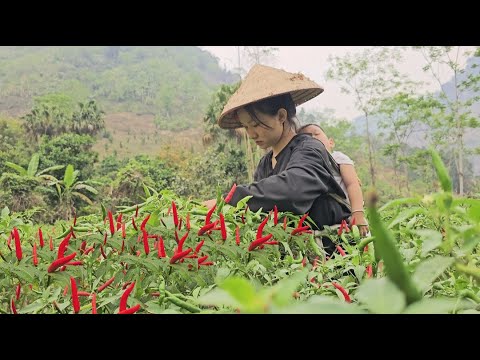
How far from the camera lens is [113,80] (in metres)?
42.4

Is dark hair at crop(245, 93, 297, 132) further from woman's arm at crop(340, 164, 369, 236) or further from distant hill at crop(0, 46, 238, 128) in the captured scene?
distant hill at crop(0, 46, 238, 128)

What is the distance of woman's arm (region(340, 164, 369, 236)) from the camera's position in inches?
58.8

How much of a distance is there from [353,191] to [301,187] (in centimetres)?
51

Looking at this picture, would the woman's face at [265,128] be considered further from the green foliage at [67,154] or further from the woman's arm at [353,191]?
the green foliage at [67,154]

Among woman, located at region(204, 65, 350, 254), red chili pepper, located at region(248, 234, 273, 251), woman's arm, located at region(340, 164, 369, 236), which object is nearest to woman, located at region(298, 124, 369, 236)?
woman's arm, located at region(340, 164, 369, 236)

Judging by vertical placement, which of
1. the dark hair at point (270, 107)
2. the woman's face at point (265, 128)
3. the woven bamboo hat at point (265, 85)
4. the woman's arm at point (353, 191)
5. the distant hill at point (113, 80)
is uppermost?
the distant hill at point (113, 80)

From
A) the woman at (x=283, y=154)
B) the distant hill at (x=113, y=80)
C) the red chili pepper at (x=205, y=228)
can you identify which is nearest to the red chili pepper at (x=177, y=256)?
the red chili pepper at (x=205, y=228)

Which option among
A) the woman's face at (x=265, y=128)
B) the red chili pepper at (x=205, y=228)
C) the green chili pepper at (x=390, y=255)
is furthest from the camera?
the woman's face at (x=265, y=128)

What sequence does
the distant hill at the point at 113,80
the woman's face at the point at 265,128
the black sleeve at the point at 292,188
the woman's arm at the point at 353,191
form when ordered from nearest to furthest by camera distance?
the black sleeve at the point at 292,188, the woman's face at the point at 265,128, the woman's arm at the point at 353,191, the distant hill at the point at 113,80

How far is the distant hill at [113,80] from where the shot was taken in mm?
37688

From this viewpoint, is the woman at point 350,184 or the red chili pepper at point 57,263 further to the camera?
the woman at point 350,184

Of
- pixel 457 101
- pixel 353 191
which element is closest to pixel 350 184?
pixel 353 191
